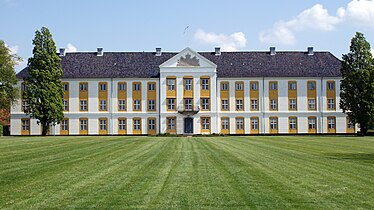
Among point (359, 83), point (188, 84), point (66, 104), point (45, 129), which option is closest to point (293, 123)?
point (359, 83)

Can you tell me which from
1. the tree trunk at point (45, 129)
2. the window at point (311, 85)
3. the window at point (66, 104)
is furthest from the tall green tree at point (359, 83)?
the window at point (66, 104)

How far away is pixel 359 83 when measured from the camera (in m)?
62.1

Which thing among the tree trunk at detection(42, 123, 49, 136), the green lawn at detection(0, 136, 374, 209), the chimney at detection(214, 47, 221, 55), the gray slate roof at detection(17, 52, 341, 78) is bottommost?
the green lawn at detection(0, 136, 374, 209)

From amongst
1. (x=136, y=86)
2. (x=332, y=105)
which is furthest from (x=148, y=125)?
(x=332, y=105)

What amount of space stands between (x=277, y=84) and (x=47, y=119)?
1320 inches

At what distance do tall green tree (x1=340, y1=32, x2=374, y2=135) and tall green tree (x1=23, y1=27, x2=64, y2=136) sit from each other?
37519mm

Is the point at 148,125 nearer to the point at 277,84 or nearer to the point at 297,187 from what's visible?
the point at 277,84

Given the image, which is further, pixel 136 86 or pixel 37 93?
pixel 136 86

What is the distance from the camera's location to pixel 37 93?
64.0 metres

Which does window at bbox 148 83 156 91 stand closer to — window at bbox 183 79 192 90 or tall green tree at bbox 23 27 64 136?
window at bbox 183 79 192 90

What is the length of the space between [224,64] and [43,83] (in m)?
27.1

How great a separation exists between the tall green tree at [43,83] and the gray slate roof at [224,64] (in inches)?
342

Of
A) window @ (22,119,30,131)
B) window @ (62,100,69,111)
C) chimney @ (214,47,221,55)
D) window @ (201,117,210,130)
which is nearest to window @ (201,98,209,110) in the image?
window @ (201,117,210,130)

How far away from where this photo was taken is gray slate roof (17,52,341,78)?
74.2 meters
